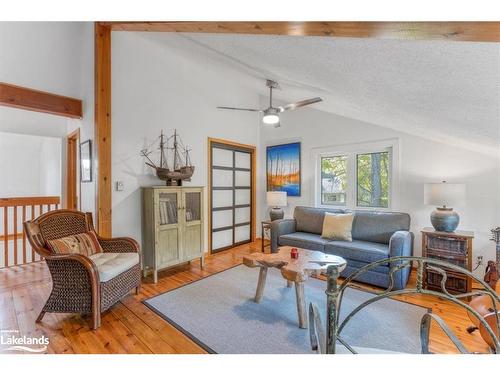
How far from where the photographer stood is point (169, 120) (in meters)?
3.58

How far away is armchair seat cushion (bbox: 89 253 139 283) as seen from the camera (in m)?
2.14

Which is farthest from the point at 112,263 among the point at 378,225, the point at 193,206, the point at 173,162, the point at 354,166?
the point at 354,166

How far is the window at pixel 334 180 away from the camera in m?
4.16

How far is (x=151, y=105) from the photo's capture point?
11.1ft

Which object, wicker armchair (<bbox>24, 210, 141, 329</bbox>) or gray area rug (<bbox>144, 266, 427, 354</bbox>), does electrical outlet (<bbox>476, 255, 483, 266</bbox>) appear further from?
wicker armchair (<bbox>24, 210, 141, 329</bbox>)

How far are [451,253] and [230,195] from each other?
3.30 metres

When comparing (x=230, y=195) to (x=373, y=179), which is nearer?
(x=373, y=179)

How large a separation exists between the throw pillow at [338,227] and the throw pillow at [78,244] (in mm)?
2871

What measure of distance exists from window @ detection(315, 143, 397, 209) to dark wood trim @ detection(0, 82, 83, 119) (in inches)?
149

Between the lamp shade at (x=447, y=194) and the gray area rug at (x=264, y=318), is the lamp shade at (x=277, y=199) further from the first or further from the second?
the lamp shade at (x=447, y=194)

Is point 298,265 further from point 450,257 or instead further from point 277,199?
point 277,199

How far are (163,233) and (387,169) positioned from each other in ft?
11.0

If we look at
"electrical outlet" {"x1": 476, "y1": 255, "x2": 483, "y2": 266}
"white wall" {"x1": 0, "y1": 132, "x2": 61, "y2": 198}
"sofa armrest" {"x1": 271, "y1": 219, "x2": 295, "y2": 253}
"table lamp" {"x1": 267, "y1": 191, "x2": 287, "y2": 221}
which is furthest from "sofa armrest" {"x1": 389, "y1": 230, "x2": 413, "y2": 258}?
"white wall" {"x1": 0, "y1": 132, "x2": 61, "y2": 198}
